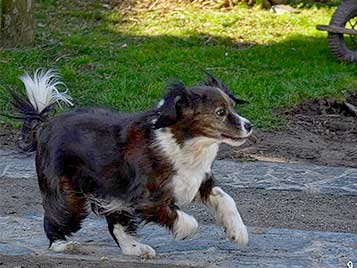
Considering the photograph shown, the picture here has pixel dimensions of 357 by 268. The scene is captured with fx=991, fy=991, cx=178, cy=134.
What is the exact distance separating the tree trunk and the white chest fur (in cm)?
749

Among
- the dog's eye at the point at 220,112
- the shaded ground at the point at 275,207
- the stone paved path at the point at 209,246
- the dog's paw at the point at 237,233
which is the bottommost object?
the shaded ground at the point at 275,207

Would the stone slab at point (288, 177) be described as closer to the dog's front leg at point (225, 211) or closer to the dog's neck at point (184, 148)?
the dog's front leg at point (225, 211)

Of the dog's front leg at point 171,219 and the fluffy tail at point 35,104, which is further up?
the fluffy tail at point 35,104

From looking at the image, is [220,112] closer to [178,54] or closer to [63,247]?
[63,247]

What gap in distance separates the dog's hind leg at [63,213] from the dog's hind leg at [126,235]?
184mm

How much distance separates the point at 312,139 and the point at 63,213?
179 inches

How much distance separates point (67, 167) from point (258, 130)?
4486mm

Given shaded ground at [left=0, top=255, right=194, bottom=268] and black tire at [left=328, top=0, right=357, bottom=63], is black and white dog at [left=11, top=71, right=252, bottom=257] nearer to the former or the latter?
shaded ground at [left=0, top=255, right=194, bottom=268]

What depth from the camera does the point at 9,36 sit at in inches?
510

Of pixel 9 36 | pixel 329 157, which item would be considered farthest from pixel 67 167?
pixel 9 36

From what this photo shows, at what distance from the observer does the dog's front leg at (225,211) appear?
19.1 feet

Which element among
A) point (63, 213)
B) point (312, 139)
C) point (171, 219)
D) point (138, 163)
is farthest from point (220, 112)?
point (312, 139)

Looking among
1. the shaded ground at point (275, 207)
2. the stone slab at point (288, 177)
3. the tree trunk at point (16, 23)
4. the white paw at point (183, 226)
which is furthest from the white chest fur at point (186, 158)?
the tree trunk at point (16, 23)

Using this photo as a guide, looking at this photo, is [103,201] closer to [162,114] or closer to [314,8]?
[162,114]
